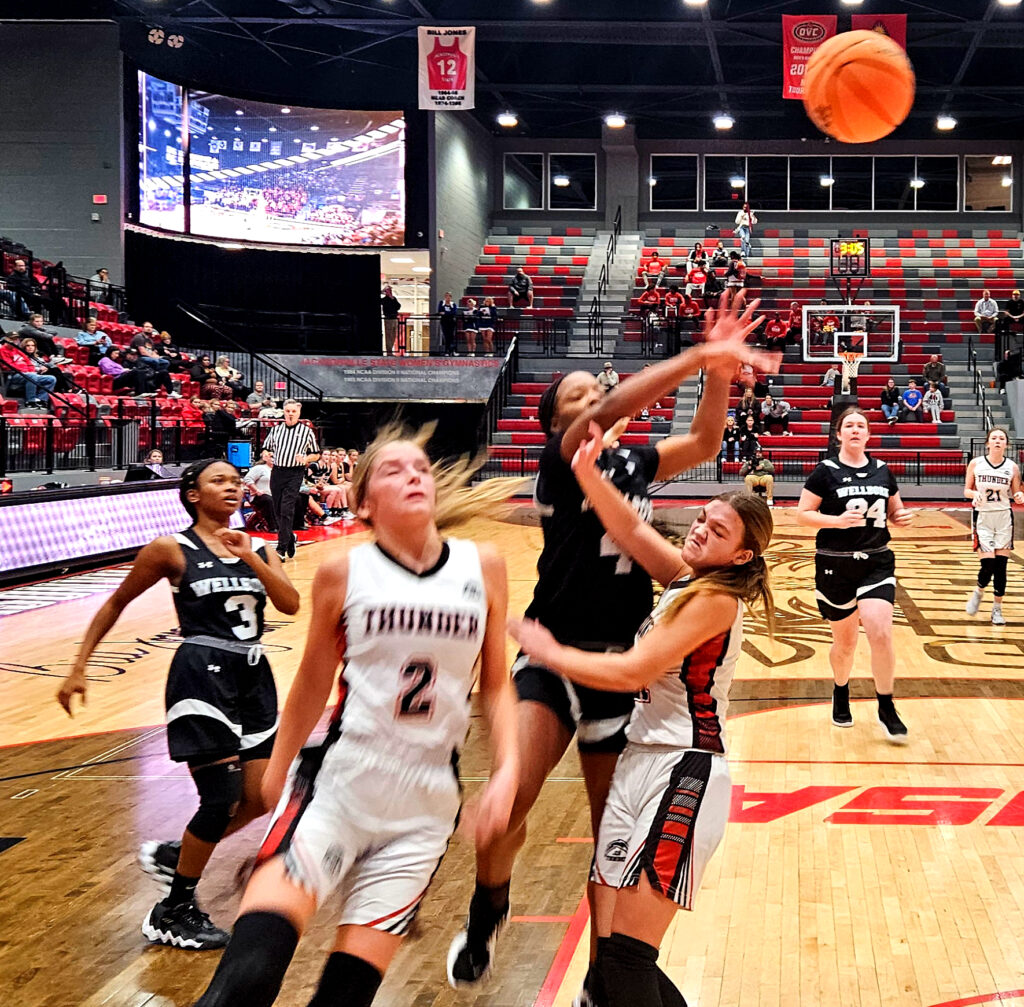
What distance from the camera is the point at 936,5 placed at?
→ 25609 mm

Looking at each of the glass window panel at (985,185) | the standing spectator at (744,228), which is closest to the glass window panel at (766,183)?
the standing spectator at (744,228)

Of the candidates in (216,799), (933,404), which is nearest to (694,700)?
(216,799)

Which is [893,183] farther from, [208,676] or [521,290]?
[208,676]

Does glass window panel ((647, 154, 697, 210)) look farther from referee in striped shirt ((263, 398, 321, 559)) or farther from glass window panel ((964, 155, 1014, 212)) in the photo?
referee in striped shirt ((263, 398, 321, 559))

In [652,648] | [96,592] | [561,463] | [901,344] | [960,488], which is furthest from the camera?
[901,344]

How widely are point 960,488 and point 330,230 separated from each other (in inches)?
674

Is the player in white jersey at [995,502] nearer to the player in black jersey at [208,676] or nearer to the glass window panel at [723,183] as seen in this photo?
the player in black jersey at [208,676]

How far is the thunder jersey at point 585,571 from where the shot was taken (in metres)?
3.57

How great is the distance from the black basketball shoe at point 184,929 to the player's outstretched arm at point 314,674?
145 centimetres

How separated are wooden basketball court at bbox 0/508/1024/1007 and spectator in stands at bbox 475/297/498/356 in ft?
68.0

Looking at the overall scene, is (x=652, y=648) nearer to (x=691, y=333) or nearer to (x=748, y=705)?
(x=748, y=705)

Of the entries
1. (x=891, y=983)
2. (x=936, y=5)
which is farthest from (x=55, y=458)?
(x=936, y=5)

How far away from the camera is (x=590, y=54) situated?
3030cm

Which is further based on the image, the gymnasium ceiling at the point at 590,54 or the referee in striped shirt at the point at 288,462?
the gymnasium ceiling at the point at 590,54
